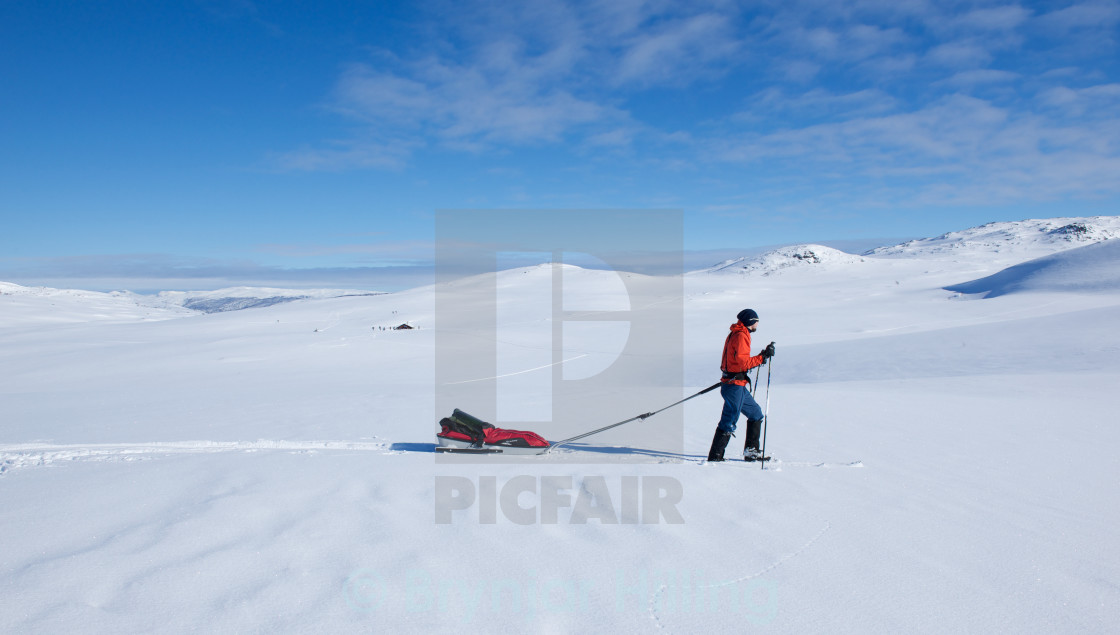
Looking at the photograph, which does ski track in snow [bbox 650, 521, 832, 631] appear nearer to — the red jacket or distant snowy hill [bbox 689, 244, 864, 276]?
the red jacket

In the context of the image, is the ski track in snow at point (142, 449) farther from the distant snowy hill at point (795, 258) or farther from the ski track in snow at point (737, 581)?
the distant snowy hill at point (795, 258)

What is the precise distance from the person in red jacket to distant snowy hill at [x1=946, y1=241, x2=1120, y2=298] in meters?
35.0

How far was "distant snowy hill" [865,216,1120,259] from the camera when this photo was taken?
273 ft

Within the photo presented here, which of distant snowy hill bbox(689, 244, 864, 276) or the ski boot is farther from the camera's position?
distant snowy hill bbox(689, 244, 864, 276)

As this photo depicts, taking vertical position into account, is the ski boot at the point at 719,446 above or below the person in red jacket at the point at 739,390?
below

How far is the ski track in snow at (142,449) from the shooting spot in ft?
A: 19.6

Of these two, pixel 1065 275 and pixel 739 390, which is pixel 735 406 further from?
pixel 1065 275

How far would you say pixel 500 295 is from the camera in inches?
1850

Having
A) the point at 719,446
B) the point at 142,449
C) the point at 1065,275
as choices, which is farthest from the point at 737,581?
the point at 1065,275

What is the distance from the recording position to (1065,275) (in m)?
33.1

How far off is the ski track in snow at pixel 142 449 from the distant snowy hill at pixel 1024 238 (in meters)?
94.0

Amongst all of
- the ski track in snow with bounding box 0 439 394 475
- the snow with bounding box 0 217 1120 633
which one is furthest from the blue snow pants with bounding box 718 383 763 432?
the ski track in snow with bounding box 0 439 394 475

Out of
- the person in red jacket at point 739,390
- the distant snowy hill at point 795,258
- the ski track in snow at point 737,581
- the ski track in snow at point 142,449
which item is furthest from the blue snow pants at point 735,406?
the distant snowy hill at point 795,258

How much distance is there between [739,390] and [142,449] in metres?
7.25
